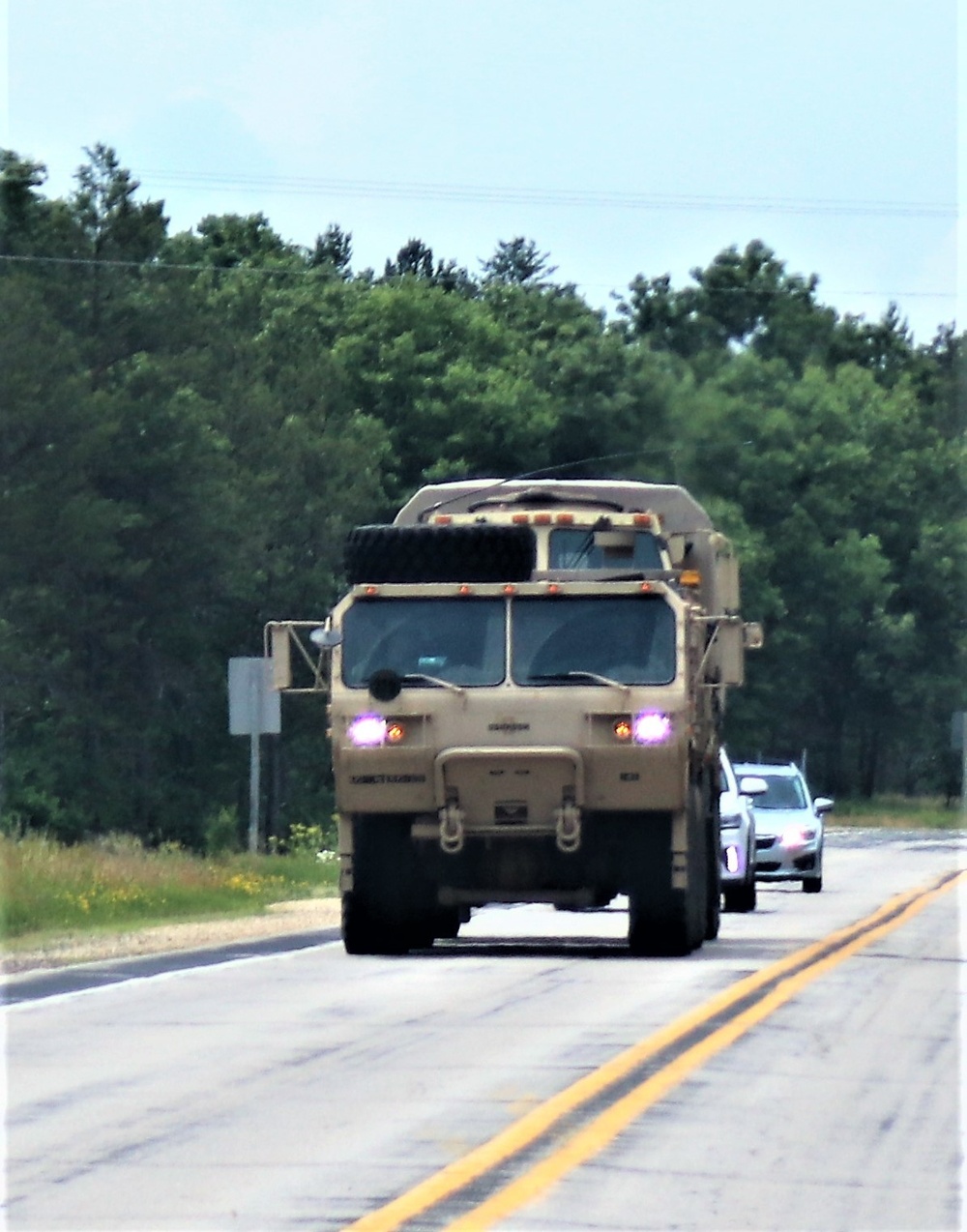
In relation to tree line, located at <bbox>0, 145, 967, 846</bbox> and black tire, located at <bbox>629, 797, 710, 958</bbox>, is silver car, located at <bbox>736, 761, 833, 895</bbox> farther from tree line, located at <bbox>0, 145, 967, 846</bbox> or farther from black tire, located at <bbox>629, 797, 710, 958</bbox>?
tree line, located at <bbox>0, 145, 967, 846</bbox>

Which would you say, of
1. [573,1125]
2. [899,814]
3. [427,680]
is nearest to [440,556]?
[427,680]

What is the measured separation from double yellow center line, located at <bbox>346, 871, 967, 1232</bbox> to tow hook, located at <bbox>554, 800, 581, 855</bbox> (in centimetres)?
253

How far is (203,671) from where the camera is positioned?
72812 millimetres

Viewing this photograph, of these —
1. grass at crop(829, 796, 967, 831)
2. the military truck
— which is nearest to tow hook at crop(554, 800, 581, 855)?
the military truck

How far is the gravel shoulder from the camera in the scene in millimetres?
20906

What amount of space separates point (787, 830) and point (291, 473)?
39.0 meters

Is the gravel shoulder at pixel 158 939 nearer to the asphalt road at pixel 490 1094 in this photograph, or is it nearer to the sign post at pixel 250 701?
the asphalt road at pixel 490 1094

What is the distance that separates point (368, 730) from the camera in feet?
67.2

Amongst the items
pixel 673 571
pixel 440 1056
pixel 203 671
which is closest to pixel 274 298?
pixel 203 671

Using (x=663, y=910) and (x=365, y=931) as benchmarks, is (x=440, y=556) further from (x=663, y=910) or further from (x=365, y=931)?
(x=663, y=910)

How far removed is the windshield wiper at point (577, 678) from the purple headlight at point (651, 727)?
0.26 m

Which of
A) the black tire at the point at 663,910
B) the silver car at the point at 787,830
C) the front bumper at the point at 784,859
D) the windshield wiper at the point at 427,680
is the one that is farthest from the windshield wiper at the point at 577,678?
the front bumper at the point at 784,859

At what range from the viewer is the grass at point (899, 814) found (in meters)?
80.9

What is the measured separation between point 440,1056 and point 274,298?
75072mm
